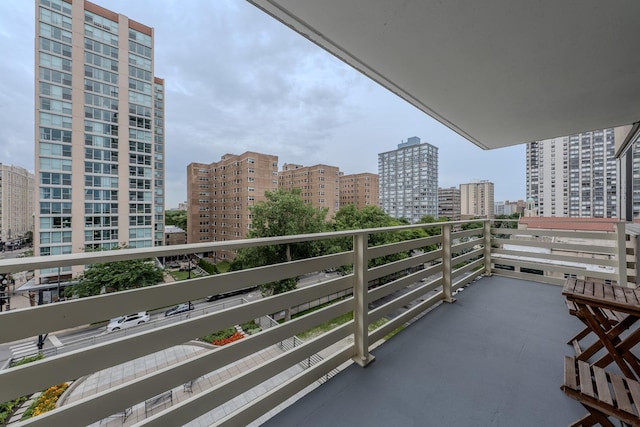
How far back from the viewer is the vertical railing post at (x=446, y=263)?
8.75ft

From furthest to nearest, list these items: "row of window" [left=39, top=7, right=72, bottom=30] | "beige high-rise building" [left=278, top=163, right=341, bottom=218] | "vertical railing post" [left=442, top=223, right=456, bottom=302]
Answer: "beige high-rise building" [left=278, top=163, right=341, bottom=218] → "row of window" [left=39, top=7, right=72, bottom=30] → "vertical railing post" [left=442, top=223, right=456, bottom=302]

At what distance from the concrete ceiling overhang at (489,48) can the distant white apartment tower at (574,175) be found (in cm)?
338

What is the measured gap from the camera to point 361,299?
65.3 inches

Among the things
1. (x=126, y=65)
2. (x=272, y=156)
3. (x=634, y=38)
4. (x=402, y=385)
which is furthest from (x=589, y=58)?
(x=126, y=65)

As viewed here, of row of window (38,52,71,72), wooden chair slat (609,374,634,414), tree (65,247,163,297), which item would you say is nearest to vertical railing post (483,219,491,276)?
wooden chair slat (609,374,634,414)

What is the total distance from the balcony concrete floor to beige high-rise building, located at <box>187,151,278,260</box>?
13.2 metres

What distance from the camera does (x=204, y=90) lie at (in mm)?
14719

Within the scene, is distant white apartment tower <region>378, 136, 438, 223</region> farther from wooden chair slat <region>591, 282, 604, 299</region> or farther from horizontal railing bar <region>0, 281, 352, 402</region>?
horizontal railing bar <region>0, 281, 352, 402</region>

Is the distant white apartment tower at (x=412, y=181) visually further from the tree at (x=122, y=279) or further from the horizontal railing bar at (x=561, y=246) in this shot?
the tree at (x=122, y=279)

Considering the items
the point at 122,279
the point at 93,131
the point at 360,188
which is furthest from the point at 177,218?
the point at 122,279

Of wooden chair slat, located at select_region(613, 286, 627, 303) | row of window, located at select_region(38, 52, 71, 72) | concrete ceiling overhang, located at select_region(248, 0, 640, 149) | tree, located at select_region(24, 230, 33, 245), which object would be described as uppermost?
row of window, located at select_region(38, 52, 71, 72)

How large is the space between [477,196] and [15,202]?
34.8 meters

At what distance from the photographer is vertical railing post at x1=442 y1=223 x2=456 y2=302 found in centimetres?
267

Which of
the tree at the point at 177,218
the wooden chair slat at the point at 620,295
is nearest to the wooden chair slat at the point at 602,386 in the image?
the wooden chair slat at the point at 620,295
